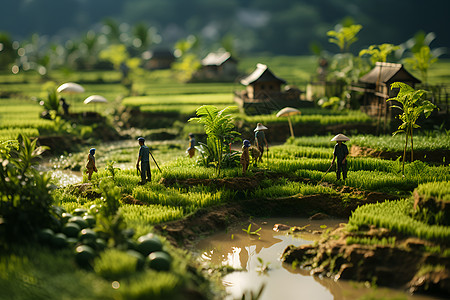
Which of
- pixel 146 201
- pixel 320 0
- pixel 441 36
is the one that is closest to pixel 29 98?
pixel 146 201

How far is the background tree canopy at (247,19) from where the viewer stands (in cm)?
6938

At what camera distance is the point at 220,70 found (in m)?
40.9

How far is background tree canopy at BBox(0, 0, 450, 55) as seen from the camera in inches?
2731

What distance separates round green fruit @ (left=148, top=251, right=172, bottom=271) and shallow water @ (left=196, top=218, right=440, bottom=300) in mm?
1179

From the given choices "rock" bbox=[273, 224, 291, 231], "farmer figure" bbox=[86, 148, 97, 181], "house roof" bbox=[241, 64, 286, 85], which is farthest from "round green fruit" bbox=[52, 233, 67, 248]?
"house roof" bbox=[241, 64, 286, 85]

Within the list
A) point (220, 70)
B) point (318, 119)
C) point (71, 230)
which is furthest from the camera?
point (220, 70)

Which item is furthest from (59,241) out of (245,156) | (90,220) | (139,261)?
(245,156)

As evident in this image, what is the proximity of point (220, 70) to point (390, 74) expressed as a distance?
79.0 ft

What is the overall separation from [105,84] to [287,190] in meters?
29.7

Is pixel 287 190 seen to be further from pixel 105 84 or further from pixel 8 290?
pixel 105 84

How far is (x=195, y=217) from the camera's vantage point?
9.52m

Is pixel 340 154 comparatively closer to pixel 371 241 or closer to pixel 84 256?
pixel 371 241

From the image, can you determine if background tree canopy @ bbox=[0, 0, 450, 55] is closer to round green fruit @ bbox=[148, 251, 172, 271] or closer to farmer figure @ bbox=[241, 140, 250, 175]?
→ farmer figure @ bbox=[241, 140, 250, 175]

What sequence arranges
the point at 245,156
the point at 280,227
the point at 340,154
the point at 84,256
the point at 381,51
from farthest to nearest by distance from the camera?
1. the point at 381,51
2. the point at 245,156
3. the point at 340,154
4. the point at 280,227
5. the point at 84,256
